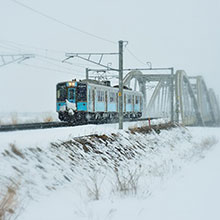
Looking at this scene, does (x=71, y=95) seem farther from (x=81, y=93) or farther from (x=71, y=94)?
(x=81, y=93)

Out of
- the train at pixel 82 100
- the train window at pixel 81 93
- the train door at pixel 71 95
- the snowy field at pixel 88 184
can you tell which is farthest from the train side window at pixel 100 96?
the snowy field at pixel 88 184

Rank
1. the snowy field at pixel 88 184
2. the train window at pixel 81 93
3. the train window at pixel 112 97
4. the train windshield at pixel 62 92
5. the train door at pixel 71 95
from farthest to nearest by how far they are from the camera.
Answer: the train window at pixel 112 97 → the train windshield at pixel 62 92 → the train door at pixel 71 95 → the train window at pixel 81 93 → the snowy field at pixel 88 184

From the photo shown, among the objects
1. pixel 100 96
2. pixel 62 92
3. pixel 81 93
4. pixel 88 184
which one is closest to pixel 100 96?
pixel 100 96

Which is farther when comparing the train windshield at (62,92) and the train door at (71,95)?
the train windshield at (62,92)

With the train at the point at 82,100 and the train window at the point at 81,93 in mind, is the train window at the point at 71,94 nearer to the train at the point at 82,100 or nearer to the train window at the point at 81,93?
the train at the point at 82,100

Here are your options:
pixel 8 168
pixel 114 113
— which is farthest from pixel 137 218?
pixel 114 113

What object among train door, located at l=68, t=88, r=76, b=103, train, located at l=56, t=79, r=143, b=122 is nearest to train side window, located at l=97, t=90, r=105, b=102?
train, located at l=56, t=79, r=143, b=122

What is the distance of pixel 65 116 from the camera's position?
803 inches

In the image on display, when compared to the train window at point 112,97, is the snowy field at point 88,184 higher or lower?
lower

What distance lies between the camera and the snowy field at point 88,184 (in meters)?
5.95

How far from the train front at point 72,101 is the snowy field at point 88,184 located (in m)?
8.27

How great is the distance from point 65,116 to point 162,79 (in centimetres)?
2984

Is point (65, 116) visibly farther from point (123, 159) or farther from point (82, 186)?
point (82, 186)

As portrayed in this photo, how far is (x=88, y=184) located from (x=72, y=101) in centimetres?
1286
